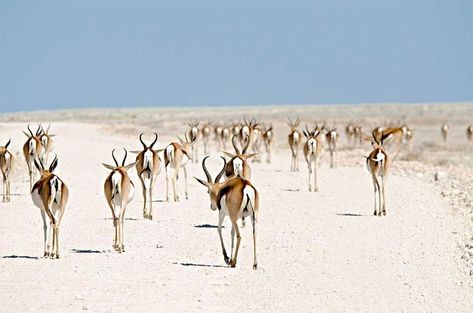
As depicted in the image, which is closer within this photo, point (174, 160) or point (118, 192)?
point (118, 192)

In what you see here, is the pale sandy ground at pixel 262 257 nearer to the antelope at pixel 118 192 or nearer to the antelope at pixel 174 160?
the antelope at pixel 118 192

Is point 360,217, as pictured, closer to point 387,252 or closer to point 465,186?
point 387,252

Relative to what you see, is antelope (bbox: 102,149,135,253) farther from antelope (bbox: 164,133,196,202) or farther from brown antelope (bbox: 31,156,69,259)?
antelope (bbox: 164,133,196,202)

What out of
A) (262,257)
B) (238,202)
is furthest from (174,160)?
(238,202)

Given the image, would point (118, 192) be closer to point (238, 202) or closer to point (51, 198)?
point (51, 198)

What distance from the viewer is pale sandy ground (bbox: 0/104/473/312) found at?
34.8ft

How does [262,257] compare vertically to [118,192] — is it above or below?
below

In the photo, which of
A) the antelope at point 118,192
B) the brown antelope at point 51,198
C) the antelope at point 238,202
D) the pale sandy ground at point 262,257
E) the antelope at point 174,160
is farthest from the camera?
the antelope at point 174,160

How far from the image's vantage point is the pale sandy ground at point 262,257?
34.8ft

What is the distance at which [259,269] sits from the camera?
40.5 feet

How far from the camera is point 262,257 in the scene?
43.7ft

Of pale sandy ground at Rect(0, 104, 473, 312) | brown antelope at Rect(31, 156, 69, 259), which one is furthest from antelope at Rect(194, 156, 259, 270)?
brown antelope at Rect(31, 156, 69, 259)

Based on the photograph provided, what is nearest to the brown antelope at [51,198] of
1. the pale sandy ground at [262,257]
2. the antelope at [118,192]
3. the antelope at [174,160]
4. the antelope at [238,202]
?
the pale sandy ground at [262,257]

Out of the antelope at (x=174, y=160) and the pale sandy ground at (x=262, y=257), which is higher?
the antelope at (x=174, y=160)
